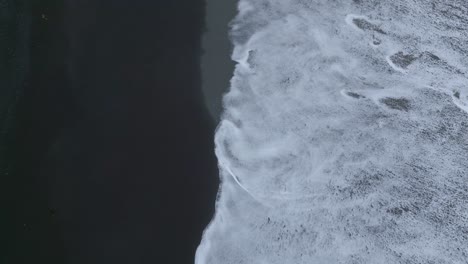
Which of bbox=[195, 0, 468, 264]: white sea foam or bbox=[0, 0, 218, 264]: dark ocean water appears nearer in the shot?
bbox=[0, 0, 218, 264]: dark ocean water

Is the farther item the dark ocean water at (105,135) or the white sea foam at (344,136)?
the white sea foam at (344,136)

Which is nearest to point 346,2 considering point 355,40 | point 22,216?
point 355,40

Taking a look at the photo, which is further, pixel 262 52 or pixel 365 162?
pixel 262 52

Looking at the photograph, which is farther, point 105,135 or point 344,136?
point 344,136

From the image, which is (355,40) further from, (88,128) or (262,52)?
(88,128)
